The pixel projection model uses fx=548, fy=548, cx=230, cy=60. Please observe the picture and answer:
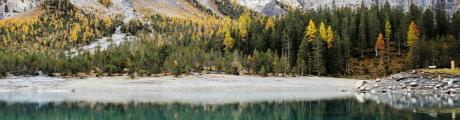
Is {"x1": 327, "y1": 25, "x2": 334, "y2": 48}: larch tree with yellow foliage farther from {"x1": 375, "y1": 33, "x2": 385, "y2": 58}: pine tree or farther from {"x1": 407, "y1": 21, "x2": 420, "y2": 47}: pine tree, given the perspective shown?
{"x1": 407, "y1": 21, "x2": 420, "y2": 47}: pine tree

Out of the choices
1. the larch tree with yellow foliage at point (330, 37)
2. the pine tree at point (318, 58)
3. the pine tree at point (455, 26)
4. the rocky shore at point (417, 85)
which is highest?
the pine tree at point (455, 26)

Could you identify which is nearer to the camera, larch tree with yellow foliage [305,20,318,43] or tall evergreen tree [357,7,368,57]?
larch tree with yellow foliage [305,20,318,43]

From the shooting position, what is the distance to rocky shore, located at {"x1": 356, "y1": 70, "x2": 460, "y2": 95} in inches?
2790

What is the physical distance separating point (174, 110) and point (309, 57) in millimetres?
73598

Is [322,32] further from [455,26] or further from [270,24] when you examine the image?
[455,26]

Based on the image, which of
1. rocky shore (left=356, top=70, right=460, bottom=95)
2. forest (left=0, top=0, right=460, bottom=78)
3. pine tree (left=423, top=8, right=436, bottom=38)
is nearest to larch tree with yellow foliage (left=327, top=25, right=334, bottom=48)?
forest (left=0, top=0, right=460, bottom=78)

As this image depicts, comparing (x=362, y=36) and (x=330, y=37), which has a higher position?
(x=362, y=36)

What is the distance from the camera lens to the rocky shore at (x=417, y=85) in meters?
70.9

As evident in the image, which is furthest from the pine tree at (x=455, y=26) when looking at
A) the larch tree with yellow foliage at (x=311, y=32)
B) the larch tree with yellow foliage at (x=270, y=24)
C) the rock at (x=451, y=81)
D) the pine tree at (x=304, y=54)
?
the rock at (x=451, y=81)

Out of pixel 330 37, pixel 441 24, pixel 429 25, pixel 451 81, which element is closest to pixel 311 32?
pixel 330 37

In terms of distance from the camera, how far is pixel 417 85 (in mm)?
76062

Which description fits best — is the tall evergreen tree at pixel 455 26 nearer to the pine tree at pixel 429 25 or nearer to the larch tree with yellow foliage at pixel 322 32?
the pine tree at pixel 429 25

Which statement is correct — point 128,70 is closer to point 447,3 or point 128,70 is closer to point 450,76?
point 450,76

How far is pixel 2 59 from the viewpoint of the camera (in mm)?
126125
